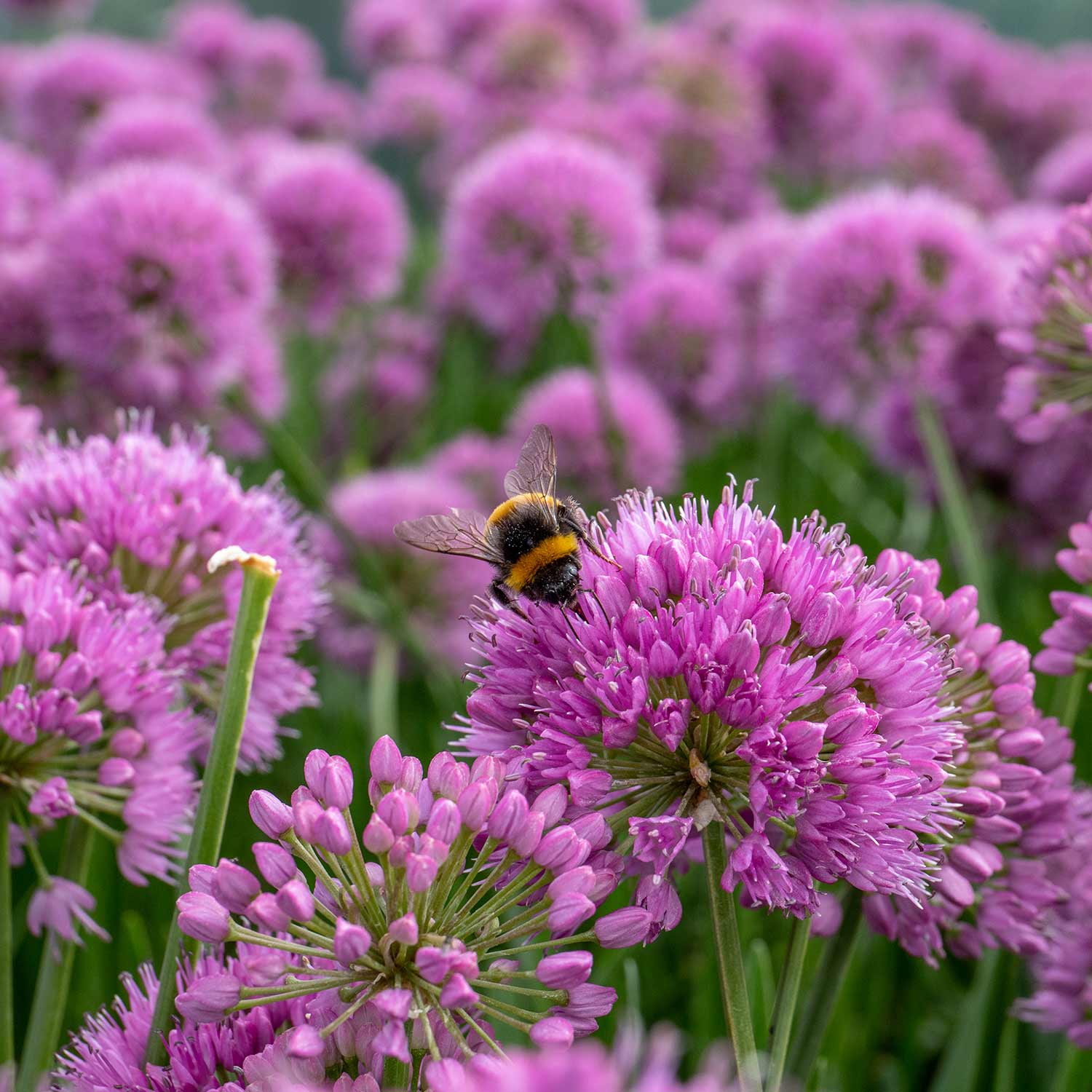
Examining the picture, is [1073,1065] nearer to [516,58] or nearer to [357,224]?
[357,224]

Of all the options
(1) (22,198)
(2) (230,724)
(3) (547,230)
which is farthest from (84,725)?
(1) (22,198)

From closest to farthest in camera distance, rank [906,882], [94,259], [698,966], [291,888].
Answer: [291,888]
[906,882]
[698,966]
[94,259]

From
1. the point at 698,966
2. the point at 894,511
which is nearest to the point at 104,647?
the point at 698,966

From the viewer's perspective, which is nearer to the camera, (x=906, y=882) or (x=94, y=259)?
(x=906, y=882)

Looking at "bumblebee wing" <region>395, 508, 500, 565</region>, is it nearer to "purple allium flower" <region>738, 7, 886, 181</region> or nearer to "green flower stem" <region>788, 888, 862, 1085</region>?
"green flower stem" <region>788, 888, 862, 1085</region>

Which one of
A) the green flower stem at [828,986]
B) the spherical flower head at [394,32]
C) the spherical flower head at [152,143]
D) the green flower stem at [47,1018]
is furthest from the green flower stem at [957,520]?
the spherical flower head at [394,32]

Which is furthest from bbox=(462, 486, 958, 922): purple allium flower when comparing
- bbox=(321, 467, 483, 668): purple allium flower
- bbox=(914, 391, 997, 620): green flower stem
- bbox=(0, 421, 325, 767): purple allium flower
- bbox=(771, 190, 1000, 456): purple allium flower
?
bbox=(321, 467, 483, 668): purple allium flower

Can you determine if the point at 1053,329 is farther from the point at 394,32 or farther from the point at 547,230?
the point at 394,32
